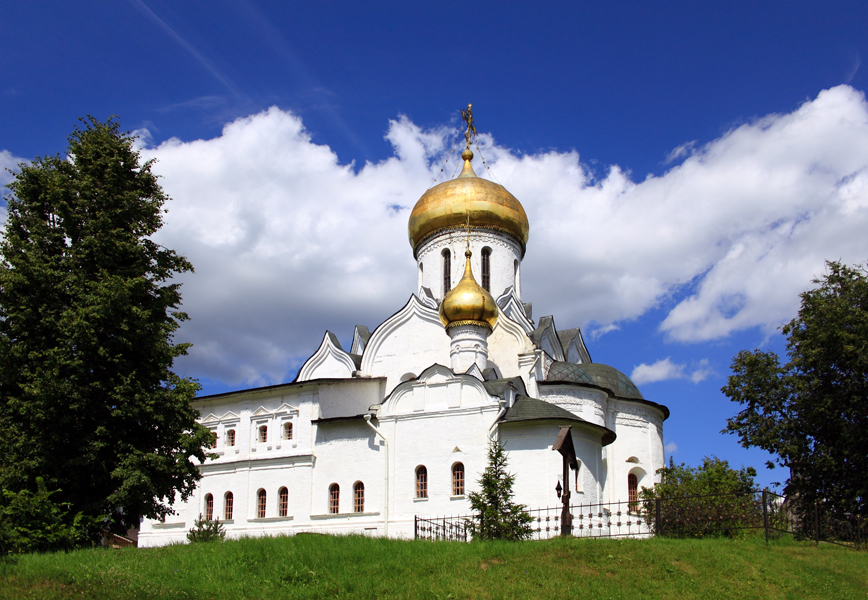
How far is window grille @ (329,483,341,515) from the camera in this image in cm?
2002

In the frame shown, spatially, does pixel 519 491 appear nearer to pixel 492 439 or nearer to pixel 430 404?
pixel 492 439

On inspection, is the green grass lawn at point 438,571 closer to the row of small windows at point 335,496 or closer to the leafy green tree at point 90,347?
the leafy green tree at point 90,347

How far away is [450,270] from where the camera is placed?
25.0m

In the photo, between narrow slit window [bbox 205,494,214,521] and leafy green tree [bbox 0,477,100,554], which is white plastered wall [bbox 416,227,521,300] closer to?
narrow slit window [bbox 205,494,214,521]

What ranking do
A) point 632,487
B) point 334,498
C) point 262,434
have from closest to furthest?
point 334,498, point 632,487, point 262,434

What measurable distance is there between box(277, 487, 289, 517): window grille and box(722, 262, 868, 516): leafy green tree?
1258 cm

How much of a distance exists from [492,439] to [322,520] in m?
5.78

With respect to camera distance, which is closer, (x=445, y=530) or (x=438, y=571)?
(x=438, y=571)

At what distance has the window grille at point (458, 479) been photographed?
58.7ft

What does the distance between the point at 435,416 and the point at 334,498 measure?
4.11 metres

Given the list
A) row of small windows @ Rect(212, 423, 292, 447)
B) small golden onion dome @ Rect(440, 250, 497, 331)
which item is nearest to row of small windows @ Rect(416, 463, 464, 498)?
small golden onion dome @ Rect(440, 250, 497, 331)

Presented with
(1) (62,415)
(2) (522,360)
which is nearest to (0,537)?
(1) (62,415)

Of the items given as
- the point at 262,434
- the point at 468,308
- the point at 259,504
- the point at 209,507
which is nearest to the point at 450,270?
the point at 468,308

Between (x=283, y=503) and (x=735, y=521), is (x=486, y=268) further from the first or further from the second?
(x=735, y=521)
